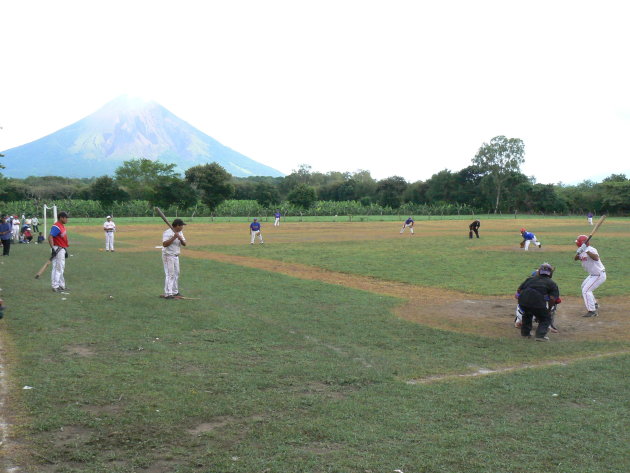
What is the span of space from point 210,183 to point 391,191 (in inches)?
1916

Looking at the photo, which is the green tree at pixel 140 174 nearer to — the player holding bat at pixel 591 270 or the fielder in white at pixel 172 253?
the fielder in white at pixel 172 253

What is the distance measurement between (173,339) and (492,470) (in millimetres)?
6507

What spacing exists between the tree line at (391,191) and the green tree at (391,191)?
0.74 feet

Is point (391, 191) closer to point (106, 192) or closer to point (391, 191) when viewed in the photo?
point (391, 191)

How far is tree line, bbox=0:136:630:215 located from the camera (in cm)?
9156

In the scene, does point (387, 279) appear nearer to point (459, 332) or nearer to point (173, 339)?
point (459, 332)

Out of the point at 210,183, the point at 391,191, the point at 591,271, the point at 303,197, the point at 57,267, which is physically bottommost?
the point at 57,267

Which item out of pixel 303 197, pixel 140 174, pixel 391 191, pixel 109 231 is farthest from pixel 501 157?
pixel 109 231

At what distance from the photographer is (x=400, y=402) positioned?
6770 mm

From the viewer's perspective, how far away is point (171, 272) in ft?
46.9

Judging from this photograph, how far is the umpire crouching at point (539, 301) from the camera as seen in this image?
1039 cm

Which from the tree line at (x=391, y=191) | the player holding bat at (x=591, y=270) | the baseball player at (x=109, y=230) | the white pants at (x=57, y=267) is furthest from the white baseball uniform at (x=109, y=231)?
the tree line at (x=391, y=191)

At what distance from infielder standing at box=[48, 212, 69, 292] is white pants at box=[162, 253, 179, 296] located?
292cm

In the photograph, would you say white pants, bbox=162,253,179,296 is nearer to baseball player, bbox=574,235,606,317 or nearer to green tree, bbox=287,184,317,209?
baseball player, bbox=574,235,606,317
